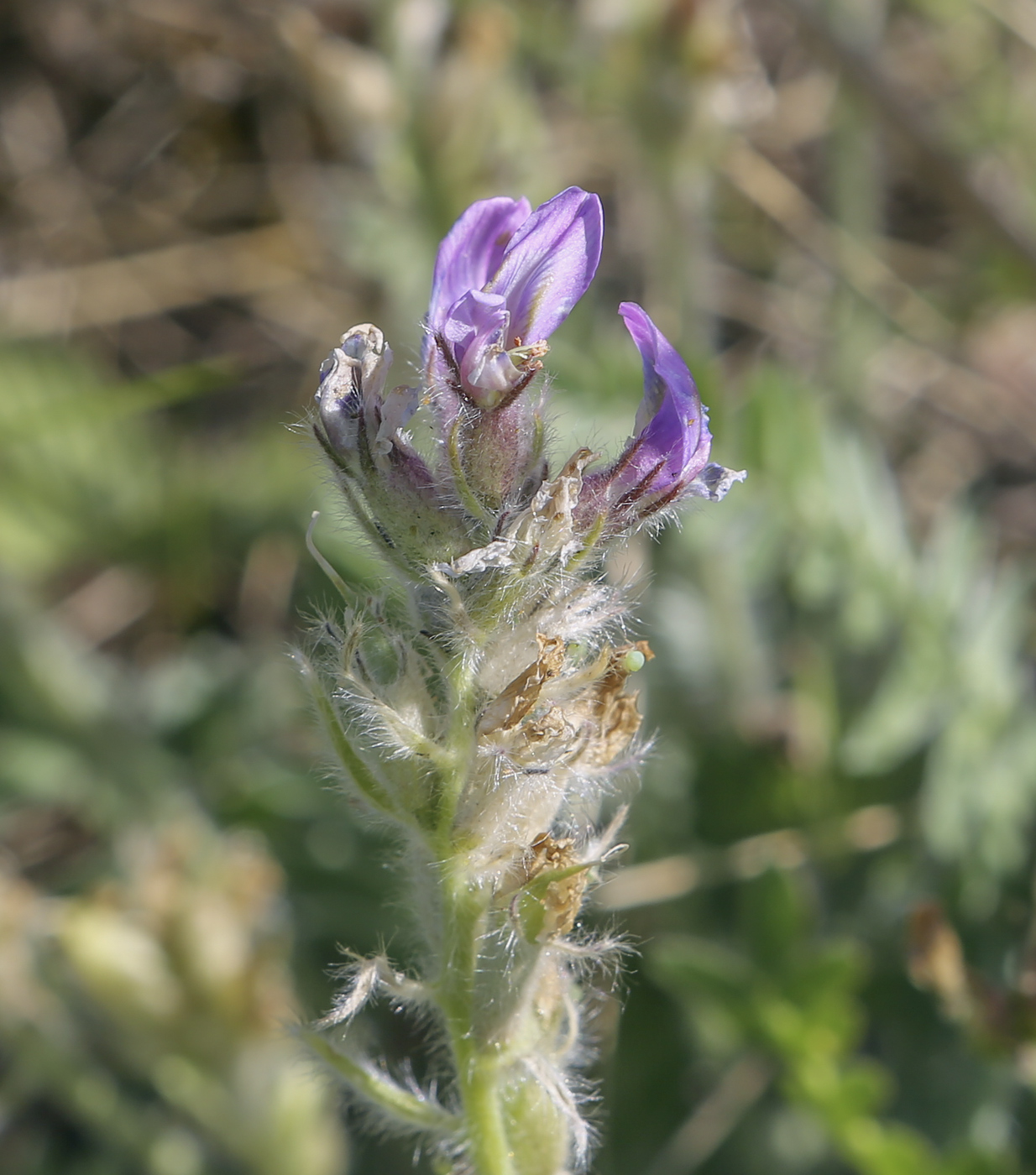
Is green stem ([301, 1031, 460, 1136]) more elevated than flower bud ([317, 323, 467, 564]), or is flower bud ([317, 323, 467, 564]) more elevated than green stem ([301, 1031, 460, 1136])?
flower bud ([317, 323, 467, 564])

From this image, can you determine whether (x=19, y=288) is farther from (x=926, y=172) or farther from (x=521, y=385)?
(x=521, y=385)

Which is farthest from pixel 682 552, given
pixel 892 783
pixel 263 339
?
pixel 263 339

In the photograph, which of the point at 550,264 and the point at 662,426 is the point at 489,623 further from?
the point at 550,264

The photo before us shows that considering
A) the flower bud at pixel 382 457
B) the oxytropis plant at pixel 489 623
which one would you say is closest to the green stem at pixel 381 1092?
the oxytropis plant at pixel 489 623

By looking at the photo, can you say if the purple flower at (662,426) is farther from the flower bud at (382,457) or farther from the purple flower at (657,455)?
the flower bud at (382,457)

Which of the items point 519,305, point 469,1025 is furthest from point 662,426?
point 469,1025

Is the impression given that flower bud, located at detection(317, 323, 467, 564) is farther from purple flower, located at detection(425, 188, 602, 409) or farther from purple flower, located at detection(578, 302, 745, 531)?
purple flower, located at detection(578, 302, 745, 531)

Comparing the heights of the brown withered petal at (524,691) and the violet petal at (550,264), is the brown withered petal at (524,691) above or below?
below

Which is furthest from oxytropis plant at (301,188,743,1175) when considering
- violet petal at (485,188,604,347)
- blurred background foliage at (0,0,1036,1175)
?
blurred background foliage at (0,0,1036,1175)
